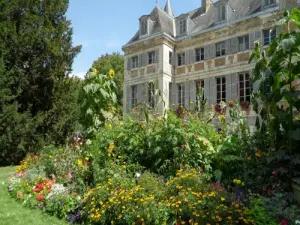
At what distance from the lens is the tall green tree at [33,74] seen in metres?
12.0

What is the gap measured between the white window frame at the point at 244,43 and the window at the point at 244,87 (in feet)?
4.50

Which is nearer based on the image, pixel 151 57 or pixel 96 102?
pixel 96 102

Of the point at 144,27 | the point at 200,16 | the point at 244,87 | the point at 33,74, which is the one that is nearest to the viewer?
the point at 33,74

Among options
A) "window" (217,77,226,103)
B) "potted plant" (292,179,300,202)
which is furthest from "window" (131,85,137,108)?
"potted plant" (292,179,300,202)

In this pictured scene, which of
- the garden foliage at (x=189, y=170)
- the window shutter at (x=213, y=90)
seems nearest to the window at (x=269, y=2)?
the window shutter at (x=213, y=90)

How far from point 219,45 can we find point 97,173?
13821 millimetres

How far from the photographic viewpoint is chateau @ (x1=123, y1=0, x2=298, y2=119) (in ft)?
53.1

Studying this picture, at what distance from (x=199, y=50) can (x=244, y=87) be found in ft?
12.7

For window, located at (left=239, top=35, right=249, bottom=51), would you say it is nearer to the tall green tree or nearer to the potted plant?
→ the tall green tree

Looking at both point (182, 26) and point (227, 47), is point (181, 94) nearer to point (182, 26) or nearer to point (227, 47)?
point (227, 47)

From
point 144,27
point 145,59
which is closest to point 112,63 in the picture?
point 144,27

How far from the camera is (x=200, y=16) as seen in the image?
20297 mm

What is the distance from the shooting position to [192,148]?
546 cm

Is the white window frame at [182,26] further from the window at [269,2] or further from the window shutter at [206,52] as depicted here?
the window at [269,2]
